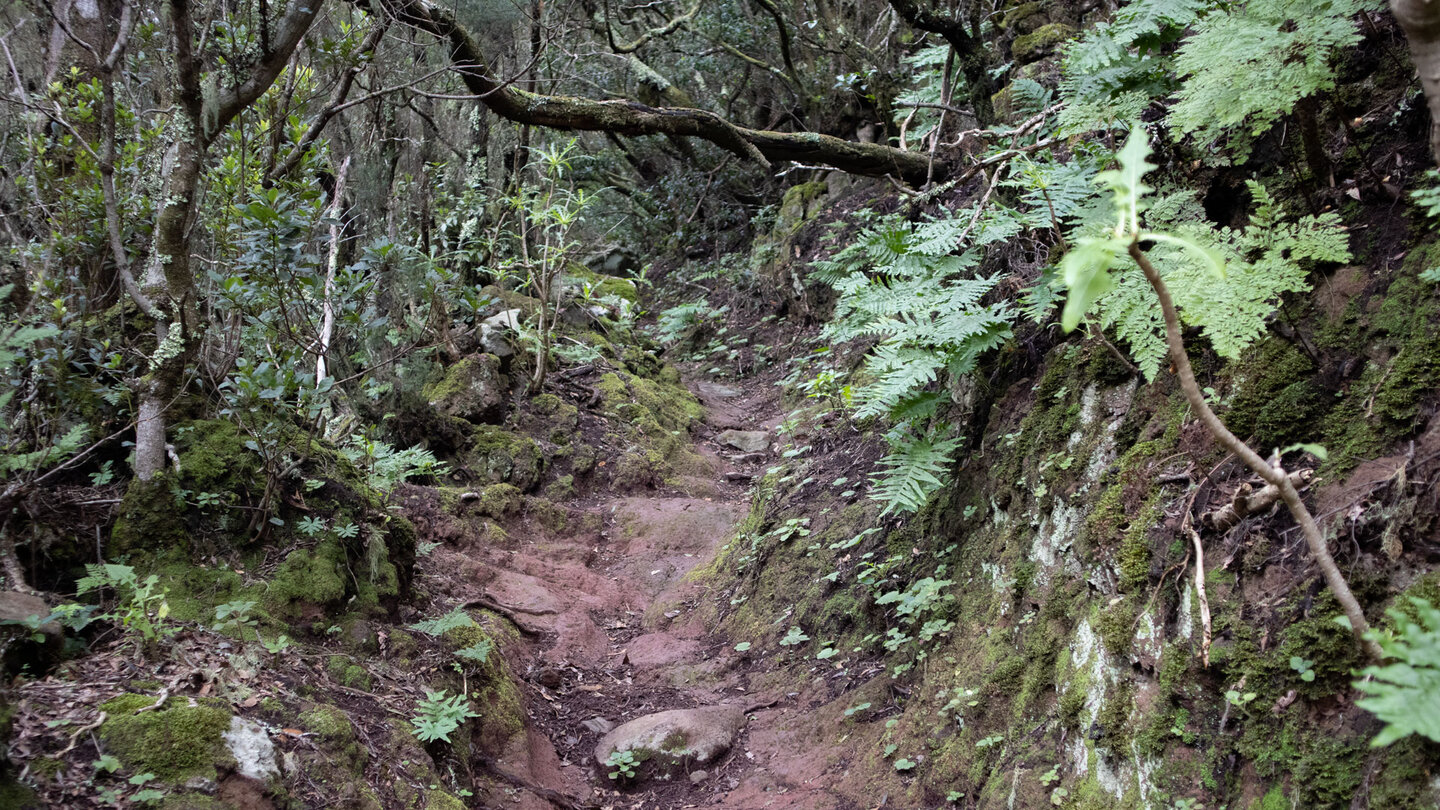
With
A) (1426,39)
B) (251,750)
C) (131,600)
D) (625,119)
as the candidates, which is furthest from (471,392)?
(1426,39)

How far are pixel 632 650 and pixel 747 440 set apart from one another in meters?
4.33

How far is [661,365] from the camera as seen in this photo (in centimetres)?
1189

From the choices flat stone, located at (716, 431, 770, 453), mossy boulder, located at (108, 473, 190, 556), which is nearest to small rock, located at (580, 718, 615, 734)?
mossy boulder, located at (108, 473, 190, 556)

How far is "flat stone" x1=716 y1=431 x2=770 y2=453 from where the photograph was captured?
32.2ft

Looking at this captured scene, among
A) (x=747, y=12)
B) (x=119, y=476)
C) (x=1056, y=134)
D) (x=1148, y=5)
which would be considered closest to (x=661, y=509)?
(x=119, y=476)

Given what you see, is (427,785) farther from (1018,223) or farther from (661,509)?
(661,509)

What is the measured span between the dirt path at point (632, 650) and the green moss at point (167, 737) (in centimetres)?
162

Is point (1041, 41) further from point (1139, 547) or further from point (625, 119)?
point (1139, 547)

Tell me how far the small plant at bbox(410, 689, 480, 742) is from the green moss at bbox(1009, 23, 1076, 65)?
669cm

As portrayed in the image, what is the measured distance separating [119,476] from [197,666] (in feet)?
4.26

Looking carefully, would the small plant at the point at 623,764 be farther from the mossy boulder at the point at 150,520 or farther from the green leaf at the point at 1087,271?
the green leaf at the point at 1087,271

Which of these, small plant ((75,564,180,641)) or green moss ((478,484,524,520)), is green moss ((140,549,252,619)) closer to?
small plant ((75,564,180,641))

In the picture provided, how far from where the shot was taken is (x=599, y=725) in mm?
5066

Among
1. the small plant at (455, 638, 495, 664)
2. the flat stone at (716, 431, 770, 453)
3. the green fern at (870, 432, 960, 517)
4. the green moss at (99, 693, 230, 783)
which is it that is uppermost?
the green fern at (870, 432, 960, 517)
